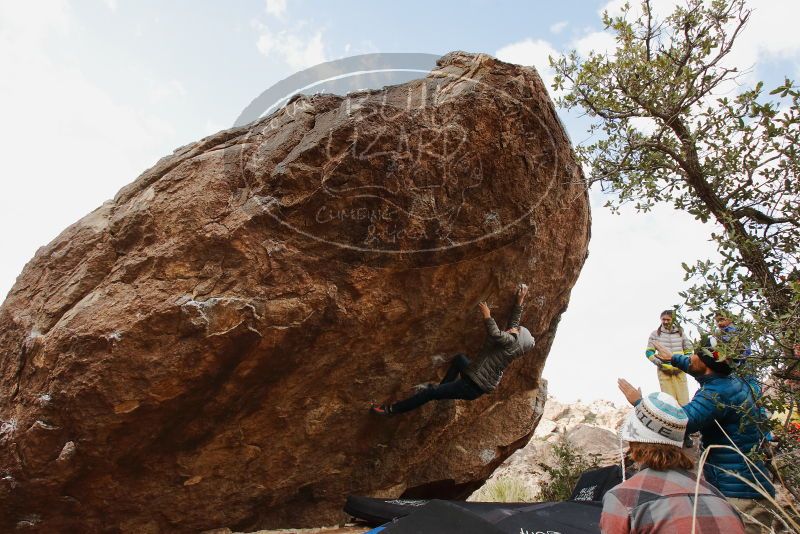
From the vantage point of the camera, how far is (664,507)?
2.79 m

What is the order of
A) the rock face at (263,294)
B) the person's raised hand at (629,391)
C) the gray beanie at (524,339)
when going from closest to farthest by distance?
1. the person's raised hand at (629,391)
2. the rock face at (263,294)
3. the gray beanie at (524,339)

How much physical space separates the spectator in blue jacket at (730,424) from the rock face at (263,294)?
2341 mm

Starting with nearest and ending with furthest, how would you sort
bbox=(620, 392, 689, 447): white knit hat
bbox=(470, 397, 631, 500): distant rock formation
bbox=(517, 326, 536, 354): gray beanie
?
bbox=(620, 392, 689, 447): white knit hat, bbox=(517, 326, 536, 354): gray beanie, bbox=(470, 397, 631, 500): distant rock formation

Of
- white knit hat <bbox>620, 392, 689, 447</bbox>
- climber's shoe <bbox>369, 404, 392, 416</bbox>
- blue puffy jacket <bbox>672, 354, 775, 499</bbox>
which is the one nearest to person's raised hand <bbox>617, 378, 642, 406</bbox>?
blue puffy jacket <bbox>672, 354, 775, 499</bbox>

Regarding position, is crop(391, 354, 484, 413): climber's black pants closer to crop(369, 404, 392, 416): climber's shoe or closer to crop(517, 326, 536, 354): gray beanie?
crop(369, 404, 392, 416): climber's shoe

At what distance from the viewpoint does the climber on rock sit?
6.61 metres

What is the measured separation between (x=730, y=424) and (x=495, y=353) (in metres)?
2.54

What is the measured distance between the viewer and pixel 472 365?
22.0 feet

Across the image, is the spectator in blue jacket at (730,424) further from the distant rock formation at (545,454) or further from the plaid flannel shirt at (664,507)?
the distant rock formation at (545,454)

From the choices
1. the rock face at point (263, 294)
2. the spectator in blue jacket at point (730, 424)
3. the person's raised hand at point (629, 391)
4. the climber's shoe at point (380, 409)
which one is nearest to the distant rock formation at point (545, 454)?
the climber's shoe at point (380, 409)

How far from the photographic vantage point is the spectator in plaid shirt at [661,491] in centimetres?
275

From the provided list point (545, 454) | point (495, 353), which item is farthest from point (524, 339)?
point (545, 454)

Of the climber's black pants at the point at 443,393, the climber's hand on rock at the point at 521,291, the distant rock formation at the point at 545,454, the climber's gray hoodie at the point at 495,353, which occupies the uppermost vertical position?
the climber's hand on rock at the point at 521,291

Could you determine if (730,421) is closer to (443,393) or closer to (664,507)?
(664,507)
